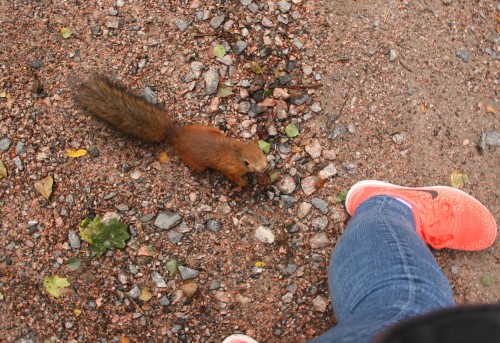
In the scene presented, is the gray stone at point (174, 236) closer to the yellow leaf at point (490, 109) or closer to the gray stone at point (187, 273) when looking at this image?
the gray stone at point (187, 273)

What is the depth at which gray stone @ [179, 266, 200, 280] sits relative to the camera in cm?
312

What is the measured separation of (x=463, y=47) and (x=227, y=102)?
1.88 metres

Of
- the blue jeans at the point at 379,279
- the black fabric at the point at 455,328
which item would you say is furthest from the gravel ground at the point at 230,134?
the black fabric at the point at 455,328

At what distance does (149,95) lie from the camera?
3.33 meters

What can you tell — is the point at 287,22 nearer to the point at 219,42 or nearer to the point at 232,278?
the point at 219,42

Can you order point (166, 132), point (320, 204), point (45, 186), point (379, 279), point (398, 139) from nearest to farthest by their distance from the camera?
point (379, 279) < point (166, 132) < point (45, 186) < point (320, 204) < point (398, 139)

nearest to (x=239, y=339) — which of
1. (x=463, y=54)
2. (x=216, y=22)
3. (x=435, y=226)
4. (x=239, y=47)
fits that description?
(x=435, y=226)

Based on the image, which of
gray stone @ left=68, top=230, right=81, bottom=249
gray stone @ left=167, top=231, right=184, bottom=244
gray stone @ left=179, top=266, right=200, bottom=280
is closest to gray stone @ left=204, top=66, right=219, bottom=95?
gray stone @ left=167, top=231, right=184, bottom=244

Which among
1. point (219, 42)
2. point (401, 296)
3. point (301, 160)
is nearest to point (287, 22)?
point (219, 42)

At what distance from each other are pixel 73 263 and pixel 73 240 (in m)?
0.15

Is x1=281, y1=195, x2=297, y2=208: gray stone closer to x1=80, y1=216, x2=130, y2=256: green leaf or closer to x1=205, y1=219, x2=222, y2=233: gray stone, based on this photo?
x1=205, y1=219, x2=222, y2=233: gray stone

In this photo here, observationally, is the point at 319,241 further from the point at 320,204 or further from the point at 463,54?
the point at 463,54

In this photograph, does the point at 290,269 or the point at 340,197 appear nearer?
the point at 290,269

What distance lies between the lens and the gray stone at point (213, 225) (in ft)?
10.5
